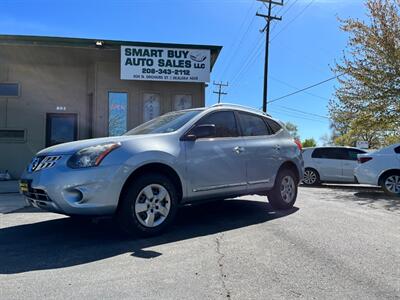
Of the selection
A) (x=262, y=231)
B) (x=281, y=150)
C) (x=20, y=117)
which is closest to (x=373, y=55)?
(x=281, y=150)

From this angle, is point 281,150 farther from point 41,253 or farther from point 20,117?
point 20,117

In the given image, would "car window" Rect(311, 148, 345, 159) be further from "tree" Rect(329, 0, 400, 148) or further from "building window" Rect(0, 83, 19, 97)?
"building window" Rect(0, 83, 19, 97)

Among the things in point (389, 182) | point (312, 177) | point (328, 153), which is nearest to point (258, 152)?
point (389, 182)

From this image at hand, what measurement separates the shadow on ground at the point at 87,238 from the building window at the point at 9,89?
339 inches

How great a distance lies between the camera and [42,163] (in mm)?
5117

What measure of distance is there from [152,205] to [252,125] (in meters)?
2.48

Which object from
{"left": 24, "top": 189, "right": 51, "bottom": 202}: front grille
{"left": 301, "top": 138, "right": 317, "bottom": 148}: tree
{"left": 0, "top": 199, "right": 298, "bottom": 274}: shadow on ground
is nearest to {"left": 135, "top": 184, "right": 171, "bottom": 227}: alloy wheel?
{"left": 0, "top": 199, "right": 298, "bottom": 274}: shadow on ground

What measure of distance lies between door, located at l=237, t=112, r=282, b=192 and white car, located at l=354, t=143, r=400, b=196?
513cm

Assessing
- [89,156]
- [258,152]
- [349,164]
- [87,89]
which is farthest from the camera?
[349,164]

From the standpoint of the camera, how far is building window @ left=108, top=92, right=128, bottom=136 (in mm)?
13227

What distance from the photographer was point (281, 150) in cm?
707

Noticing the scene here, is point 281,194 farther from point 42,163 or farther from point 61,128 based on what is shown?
point 61,128

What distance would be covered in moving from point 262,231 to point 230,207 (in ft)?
6.67

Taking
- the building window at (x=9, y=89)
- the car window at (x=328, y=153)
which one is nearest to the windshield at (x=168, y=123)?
the building window at (x=9, y=89)
